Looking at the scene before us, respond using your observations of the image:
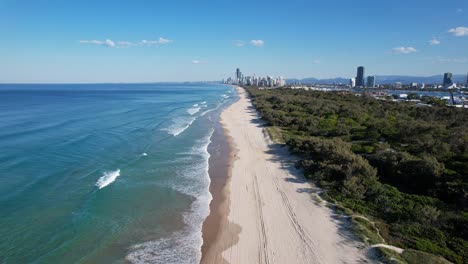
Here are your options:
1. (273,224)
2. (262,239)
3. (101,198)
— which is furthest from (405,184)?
(101,198)

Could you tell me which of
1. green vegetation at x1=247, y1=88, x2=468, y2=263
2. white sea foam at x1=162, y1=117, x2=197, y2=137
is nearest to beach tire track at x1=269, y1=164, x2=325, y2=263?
green vegetation at x1=247, y1=88, x2=468, y2=263

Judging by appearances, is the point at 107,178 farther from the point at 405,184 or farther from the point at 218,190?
the point at 405,184

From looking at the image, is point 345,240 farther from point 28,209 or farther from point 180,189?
point 28,209

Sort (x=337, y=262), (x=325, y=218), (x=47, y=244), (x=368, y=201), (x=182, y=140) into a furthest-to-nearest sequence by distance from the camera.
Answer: (x=182, y=140), (x=368, y=201), (x=325, y=218), (x=47, y=244), (x=337, y=262)

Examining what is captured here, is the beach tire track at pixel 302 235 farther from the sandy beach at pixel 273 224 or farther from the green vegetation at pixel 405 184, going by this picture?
the green vegetation at pixel 405 184

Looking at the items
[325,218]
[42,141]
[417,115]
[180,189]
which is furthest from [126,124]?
[417,115]

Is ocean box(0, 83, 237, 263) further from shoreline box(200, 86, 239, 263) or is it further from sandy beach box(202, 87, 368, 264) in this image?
sandy beach box(202, 87, 368, 264)

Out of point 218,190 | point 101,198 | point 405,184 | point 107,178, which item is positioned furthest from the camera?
point 107,178
